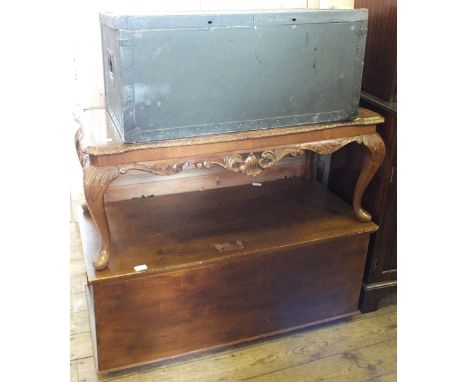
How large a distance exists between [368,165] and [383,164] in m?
0.09

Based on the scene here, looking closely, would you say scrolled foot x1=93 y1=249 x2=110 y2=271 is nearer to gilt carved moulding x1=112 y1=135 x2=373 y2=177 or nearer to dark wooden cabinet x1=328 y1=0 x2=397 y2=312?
gilt carved moulding x1=112 y1=135 x2=373 y2=177

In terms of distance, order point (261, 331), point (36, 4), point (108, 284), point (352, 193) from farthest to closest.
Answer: point (352, 193)
point (261, 331)
point (108, 284)
point (36, 4)

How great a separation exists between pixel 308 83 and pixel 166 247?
0.62 m

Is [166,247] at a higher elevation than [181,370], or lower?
higher

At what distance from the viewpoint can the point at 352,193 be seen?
1711mm

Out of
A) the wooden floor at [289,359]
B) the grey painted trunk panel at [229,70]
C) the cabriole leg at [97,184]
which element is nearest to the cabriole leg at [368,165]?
the grey painted trunk panel at [229,70]

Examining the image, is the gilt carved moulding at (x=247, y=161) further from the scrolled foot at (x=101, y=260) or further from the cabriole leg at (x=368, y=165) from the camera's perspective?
the scrolled foot at (x=101, y=260)

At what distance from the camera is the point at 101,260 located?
1267mm

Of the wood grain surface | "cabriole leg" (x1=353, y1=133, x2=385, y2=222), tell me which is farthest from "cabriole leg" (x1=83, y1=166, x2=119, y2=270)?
"cabriole leg" (x1=353, y1=133, x2=385, y2=222)

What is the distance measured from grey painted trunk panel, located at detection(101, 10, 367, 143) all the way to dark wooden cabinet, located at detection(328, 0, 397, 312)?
0.20 meters

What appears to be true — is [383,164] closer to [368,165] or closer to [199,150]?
[368,165]
